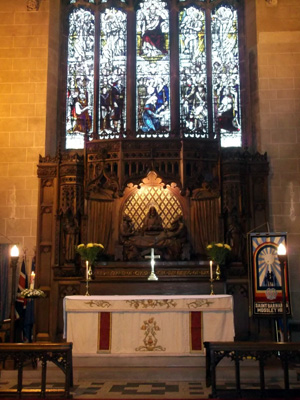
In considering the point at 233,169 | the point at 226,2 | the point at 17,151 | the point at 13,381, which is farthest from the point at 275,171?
the point at 13,381

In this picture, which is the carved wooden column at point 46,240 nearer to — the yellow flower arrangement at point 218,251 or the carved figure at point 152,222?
the carved figure at point 152,222

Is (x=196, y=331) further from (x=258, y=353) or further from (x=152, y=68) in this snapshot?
(x=152, y=68)

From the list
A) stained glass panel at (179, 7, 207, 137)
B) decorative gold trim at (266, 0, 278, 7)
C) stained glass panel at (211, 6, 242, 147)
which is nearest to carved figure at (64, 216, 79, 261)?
stained glass panel at (179, 7, 207, 137)

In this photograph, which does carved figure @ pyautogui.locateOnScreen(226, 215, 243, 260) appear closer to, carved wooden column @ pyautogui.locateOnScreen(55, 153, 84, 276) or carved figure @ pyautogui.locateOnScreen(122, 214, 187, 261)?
carved figure @ pyautogui.locateOnScreen(122, 214, 187, 261)

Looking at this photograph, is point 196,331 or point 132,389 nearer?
point 132,389

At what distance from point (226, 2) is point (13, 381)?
1232 centimetres

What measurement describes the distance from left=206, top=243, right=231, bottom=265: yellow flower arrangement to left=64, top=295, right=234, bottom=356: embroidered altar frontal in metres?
2.25

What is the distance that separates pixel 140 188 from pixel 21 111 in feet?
12.8

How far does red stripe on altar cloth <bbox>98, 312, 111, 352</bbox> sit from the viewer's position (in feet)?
32.3

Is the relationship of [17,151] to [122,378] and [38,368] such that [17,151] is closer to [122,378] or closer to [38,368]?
[38,368]

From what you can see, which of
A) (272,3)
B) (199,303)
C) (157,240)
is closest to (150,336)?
(199,303)

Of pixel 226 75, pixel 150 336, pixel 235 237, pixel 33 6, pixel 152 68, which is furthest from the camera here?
pixel 152 68

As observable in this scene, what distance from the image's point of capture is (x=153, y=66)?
1555 centimetres

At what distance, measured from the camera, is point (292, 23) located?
14352 mm
